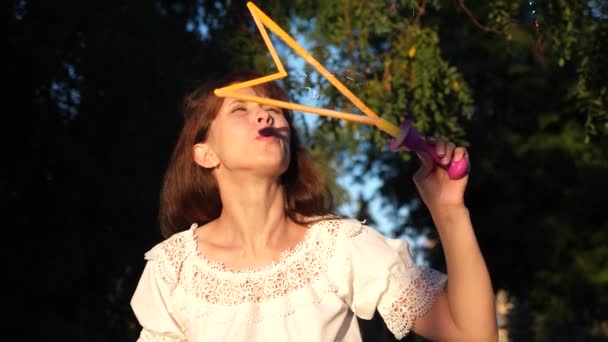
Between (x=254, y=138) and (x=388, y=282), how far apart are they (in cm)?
57

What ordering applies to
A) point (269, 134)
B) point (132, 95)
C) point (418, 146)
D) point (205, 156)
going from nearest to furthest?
point (418, 146)
point (269, 134)
point (205, 156)
point (132, 95)

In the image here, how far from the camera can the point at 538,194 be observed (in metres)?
13.6

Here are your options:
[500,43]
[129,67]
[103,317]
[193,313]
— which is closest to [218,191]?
[193,313]

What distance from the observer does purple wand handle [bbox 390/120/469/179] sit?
2643 mm

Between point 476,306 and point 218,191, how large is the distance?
3.74ft

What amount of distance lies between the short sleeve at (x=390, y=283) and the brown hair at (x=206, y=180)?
0.34 meters

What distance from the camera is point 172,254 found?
3.69 m

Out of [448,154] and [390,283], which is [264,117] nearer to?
[390,283]

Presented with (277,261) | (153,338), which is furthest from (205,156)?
(153,338)

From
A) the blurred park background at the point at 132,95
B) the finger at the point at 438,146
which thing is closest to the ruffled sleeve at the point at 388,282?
the finger at the point at 438,146

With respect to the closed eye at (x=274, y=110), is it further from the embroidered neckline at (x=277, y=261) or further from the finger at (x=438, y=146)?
the finger at (x=438, y=146)

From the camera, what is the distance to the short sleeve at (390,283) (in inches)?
128

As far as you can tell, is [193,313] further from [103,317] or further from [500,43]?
[500,43]

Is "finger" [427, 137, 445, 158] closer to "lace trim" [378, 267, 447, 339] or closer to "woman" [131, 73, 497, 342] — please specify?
"woman" [131, 73, 497, 342]
